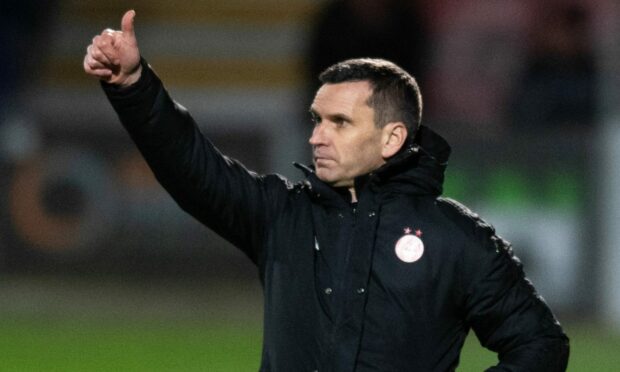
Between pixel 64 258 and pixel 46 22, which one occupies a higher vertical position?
pixel 46 22

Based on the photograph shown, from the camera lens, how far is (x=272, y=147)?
11000 millimetres

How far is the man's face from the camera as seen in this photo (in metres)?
4.45

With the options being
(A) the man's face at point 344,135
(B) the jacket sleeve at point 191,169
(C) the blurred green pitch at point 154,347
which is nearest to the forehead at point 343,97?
(A) the man's face at point 344,135

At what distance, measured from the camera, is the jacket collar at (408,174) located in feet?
14.5

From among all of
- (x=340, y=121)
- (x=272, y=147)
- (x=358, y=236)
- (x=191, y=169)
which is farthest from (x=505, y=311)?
(x=272, y=147)

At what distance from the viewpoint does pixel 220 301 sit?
1061 cm

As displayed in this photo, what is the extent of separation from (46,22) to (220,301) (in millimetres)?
2732

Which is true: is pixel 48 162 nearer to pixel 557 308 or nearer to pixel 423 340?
pixel 557 308

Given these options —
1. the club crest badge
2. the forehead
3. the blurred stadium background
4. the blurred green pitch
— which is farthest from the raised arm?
the blurred stadium background

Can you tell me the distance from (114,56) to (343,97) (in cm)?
71

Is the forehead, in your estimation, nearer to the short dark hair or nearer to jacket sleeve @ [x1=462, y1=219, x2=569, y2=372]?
the short dark hair

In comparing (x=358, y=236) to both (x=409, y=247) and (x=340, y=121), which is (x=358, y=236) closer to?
(x=409, y=247)

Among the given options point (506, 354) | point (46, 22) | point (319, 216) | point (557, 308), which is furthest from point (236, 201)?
point (46, 22)

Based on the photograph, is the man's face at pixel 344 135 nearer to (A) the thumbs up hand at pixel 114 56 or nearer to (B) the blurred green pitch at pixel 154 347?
(A) the thumbs up hand at pixel 114 56
